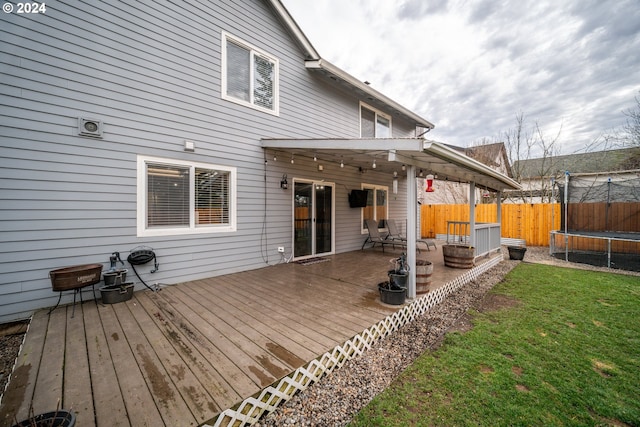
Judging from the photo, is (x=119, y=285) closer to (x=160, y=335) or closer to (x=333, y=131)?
(x=160, y=335)

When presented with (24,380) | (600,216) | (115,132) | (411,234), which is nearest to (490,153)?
(600,216)

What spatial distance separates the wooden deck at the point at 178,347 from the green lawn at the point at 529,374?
770 mm

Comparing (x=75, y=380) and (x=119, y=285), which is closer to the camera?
(x=75, y=380)

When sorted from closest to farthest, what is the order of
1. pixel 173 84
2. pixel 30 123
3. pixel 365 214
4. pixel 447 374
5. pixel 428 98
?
pixel 447 374 < pixel 30 123 < pixel 173 84 < pixel 365 214 < pixel 428 98

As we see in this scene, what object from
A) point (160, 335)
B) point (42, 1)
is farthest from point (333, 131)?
point (160, 335)

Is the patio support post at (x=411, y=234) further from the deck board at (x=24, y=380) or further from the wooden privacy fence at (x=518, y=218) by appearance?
the wooden privacy fence at (x=518, y=218)

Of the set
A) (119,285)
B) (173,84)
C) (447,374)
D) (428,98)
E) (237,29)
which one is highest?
(428,98)

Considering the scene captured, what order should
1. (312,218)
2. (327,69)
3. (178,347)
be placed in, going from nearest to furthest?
(178,347)
(327,69)
(312,218)

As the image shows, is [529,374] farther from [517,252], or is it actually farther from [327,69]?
[327,69]

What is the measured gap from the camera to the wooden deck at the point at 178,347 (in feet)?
5.44

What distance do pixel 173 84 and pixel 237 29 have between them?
6.50 feet

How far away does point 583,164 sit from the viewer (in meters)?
17.8

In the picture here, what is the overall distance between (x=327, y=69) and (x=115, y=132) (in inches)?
194

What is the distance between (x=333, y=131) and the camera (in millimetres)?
7223
